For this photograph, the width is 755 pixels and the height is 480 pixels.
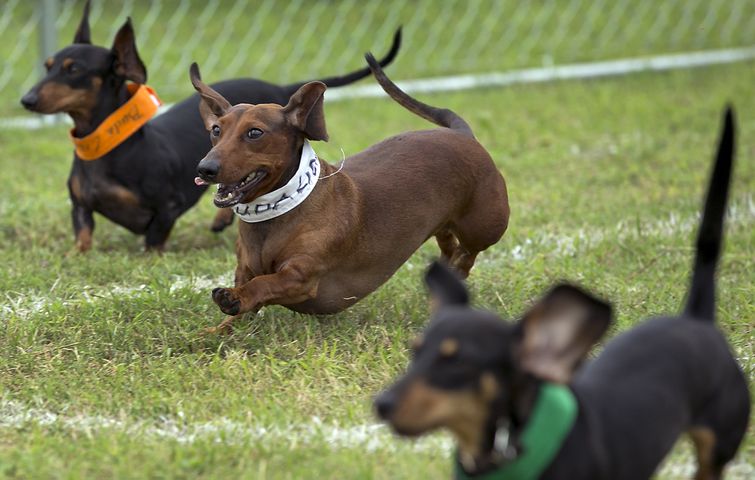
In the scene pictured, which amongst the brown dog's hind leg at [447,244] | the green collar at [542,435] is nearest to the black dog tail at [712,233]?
the green collar at [542,435]

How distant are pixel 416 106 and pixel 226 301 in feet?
3.60

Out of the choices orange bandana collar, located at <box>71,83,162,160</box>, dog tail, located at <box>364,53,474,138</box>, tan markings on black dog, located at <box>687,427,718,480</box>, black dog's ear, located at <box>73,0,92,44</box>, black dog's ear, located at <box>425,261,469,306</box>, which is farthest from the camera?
black dog's ear, located at <box>73,0,92,44</box>

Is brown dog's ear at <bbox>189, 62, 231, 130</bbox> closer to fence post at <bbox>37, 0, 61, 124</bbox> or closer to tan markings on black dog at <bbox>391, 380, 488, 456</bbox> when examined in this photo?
tan markings on black dog at <bbox>391, 380, 488, 456</bbox>

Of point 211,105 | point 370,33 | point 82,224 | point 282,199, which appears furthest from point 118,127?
point 370,33

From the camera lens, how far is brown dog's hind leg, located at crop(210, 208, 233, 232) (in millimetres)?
4695

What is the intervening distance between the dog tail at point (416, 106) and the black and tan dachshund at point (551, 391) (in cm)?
176

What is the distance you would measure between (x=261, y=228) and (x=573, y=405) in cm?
155

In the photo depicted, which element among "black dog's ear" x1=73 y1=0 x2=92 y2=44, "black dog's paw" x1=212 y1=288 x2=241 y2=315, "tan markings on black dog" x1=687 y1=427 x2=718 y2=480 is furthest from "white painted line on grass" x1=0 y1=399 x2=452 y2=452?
"black dog's ear" x1=73 y1=0 x2=92 y2=44

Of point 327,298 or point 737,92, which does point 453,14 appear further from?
point 327,298

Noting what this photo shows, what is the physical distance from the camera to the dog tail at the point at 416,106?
3.87m

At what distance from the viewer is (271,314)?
3602 millimetres

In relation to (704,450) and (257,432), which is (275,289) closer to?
(257,432)

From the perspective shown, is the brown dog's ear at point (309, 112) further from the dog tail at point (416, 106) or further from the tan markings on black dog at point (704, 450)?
the tan markings on black dog at point (704, 450)

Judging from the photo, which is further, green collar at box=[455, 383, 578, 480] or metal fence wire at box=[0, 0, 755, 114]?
metal fence wire at box=[0, 0, 755, 114]
